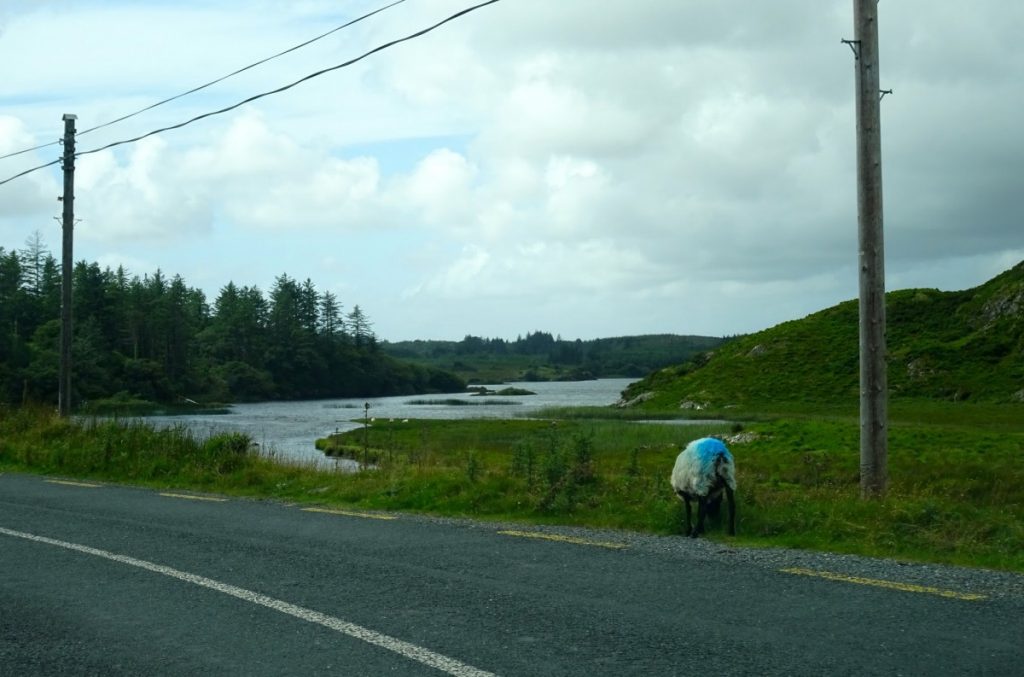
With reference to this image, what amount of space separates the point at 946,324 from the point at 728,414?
28.6m

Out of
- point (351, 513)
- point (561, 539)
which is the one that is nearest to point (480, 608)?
point (561, 539)

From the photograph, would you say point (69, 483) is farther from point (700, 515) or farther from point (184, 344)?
point (184, 344)

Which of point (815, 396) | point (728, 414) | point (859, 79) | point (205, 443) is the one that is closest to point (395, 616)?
point (859, 79)

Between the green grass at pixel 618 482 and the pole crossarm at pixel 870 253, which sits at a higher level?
the pole crossarm at pixel 870 253

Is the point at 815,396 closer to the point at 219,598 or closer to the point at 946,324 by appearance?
the point at 946,324

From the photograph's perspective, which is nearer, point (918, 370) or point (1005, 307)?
point (918, 370)

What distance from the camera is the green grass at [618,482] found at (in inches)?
430

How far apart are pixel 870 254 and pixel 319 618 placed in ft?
30.2

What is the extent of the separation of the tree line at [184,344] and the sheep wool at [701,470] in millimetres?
79670

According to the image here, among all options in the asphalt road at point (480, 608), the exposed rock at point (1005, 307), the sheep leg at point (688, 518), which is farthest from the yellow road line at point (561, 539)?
the exposed rock at point (1005, 307)

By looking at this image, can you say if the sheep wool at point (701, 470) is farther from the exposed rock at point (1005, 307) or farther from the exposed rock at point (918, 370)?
the exposed rock at point (1005, 307)

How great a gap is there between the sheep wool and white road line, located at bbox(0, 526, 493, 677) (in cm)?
524

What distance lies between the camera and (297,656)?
253 inches

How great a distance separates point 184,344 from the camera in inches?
5600
